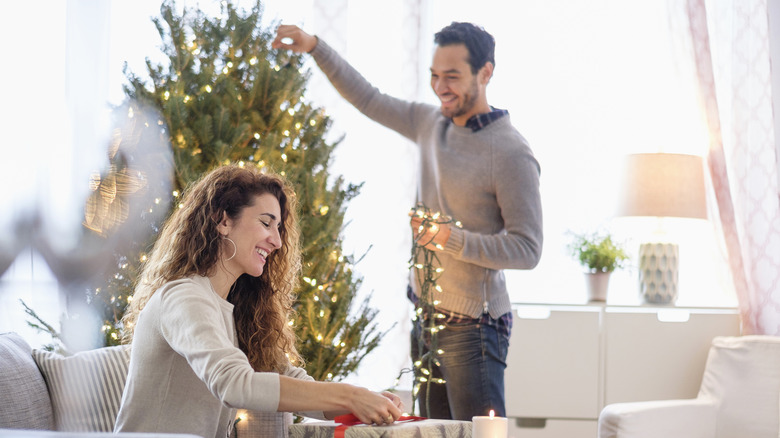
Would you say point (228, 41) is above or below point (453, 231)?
above

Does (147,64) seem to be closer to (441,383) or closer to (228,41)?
(228,41)

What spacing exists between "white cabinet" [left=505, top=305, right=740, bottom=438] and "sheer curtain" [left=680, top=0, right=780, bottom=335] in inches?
13.8

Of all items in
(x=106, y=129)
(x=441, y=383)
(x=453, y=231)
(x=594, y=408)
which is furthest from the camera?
(x=594, y=408)

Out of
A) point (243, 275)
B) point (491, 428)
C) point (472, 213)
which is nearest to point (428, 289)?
point (472, 213)

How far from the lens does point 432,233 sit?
196 centimetres

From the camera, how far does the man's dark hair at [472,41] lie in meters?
2.11

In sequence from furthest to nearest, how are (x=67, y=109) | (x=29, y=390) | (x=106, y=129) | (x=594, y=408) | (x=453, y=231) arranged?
(x=594, y=408) → (x=453, y=231) → (x=106, y=129) → (x=29, y=390) → (x=67, y=109)

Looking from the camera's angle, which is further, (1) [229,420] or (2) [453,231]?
(2) [453,231]

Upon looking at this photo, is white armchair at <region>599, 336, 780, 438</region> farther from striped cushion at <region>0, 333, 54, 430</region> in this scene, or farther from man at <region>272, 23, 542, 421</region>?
striped cushion at <region>0, 333, 54, 430</region>

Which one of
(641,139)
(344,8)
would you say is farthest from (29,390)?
(641,139)

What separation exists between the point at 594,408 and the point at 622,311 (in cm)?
39

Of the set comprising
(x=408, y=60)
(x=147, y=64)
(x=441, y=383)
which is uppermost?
(x=408, y=60)

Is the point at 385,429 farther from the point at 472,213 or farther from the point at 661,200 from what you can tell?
the point at 661,200

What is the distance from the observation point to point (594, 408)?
304 centimetres
